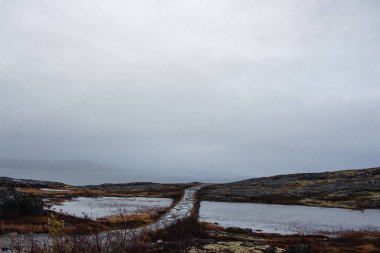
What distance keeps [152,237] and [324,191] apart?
82076mm

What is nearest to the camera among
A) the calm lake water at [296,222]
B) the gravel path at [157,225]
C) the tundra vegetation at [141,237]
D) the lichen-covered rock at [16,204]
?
the tundra vegetation at [141,237]

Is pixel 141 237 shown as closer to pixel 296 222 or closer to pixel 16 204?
pixel 16 204

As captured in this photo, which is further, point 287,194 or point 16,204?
point 287,194

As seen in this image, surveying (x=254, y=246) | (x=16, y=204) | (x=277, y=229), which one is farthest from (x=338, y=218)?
(x=16, y=204)

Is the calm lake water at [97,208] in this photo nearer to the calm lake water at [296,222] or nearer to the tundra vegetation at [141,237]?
the tundra vegetation at [141,237]

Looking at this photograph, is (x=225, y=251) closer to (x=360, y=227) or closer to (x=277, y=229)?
(x=277, y=229)

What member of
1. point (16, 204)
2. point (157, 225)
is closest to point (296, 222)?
point (157, 225)

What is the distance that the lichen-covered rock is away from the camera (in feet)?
122

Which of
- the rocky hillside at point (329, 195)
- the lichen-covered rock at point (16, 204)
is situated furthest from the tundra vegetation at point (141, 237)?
the rocky hillside at point (329, 195)

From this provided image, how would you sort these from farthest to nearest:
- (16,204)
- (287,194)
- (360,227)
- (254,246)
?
(287,194) < (360,227) < (16,204) < (254,246)

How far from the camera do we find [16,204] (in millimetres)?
38750

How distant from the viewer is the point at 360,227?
163ft

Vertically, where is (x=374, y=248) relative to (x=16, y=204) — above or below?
below

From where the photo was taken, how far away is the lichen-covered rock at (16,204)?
37.3m
